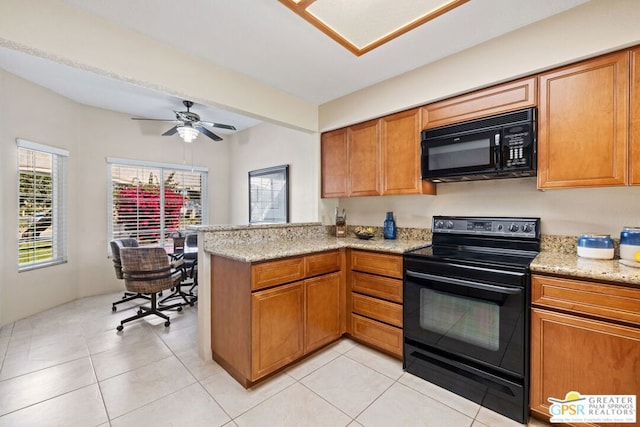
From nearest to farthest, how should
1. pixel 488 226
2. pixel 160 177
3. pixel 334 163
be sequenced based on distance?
1. pixel 488 226
2. pixel 334 163
3. pixel 160 177

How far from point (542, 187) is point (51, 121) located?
5.16 m

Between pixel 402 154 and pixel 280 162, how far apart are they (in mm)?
2197

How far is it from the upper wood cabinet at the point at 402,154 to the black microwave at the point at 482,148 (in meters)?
0.09

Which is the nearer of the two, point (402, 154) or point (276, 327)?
point (276, 327)

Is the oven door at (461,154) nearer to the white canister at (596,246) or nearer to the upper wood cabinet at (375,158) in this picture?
the upper wood cabinet at (375,158)

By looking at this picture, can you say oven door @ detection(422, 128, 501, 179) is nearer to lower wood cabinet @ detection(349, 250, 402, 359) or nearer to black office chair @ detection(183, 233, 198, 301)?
lower wood cabinet @ detection(349, 250, 402, 359)

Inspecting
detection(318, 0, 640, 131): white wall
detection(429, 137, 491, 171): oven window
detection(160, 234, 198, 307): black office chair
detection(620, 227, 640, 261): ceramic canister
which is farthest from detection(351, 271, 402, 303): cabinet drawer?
detection(160, 234, 198, 307): black office chair

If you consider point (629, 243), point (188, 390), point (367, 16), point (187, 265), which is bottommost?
point (188, 390)

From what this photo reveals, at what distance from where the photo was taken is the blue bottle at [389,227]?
2875 millimetres

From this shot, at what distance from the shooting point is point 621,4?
1.57 metres

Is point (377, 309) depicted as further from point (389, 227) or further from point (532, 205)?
point (532, 205)

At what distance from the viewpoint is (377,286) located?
234 centimetres

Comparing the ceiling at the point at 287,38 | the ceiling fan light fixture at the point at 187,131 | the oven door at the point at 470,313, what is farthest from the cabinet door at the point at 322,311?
the ceiling fan light fixture at the point at 187,131

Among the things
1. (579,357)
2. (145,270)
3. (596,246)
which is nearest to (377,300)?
(579,357)
